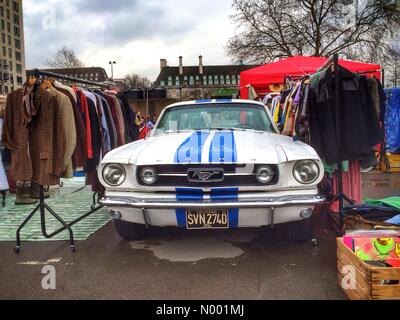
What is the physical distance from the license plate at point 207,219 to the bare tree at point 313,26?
21.2 m

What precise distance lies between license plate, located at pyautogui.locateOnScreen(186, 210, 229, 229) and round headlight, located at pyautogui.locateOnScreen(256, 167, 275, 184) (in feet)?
Answer: 1.39

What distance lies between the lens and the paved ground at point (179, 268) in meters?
2.82

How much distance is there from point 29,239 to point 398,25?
2378 cm

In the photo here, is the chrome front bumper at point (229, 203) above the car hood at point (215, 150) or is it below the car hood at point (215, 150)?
below

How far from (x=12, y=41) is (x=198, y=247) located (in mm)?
88555

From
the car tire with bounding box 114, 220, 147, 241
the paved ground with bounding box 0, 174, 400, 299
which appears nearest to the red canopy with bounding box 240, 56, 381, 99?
the paved ground with bounding box 0, 174, 400, 299

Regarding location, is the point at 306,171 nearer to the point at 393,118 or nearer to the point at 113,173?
the point at 113,173

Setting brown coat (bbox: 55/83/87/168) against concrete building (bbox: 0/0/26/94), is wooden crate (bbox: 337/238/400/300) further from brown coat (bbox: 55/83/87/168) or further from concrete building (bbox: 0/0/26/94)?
concrete building (bbox: 0/0/26/94)

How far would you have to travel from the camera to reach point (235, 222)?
10.8ft

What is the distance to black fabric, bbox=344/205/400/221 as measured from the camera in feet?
12.6

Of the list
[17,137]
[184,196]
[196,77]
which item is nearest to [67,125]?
[17,137]

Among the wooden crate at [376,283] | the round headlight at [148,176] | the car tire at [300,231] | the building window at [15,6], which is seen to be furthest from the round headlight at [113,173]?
the building window at [15,6]

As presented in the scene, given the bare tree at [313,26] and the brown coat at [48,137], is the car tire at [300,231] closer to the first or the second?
the brown coat at [48,137]
